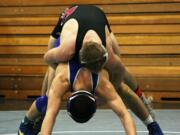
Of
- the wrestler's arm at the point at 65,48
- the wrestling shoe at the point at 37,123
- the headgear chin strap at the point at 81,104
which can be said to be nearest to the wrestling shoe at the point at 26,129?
the wrestling shoe at the point at 37,123

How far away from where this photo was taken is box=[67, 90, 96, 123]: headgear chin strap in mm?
3115

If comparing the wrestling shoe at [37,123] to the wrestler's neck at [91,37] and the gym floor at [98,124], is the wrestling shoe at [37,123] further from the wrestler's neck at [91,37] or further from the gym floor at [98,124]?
the wrestler's neck at [91,37]

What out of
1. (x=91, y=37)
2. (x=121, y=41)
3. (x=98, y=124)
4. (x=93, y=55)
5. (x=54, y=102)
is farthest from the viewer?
(x=121, y=41)

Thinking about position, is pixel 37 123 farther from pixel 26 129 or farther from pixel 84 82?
pixel 84 82

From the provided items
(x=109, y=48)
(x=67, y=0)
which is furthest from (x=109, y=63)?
(x=67, y=0)

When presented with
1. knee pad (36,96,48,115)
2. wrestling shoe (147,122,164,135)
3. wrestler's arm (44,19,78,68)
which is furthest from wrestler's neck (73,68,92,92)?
wrestling shoe (147,122,164,135)

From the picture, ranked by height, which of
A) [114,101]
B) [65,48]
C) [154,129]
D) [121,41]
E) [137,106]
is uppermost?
[65,48]

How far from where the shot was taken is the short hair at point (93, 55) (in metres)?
3.06

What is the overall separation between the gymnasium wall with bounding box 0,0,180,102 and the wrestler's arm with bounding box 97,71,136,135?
3759mm

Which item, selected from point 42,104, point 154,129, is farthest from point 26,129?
point 154,129

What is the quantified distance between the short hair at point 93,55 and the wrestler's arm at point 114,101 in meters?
0.16

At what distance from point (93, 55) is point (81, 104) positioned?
31cm

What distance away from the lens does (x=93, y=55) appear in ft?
10.0

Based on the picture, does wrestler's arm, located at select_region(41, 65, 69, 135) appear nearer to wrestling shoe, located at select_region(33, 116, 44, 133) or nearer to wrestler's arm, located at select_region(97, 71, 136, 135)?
wrestler's arm, located at select_region(97, 71, 136, 135)
